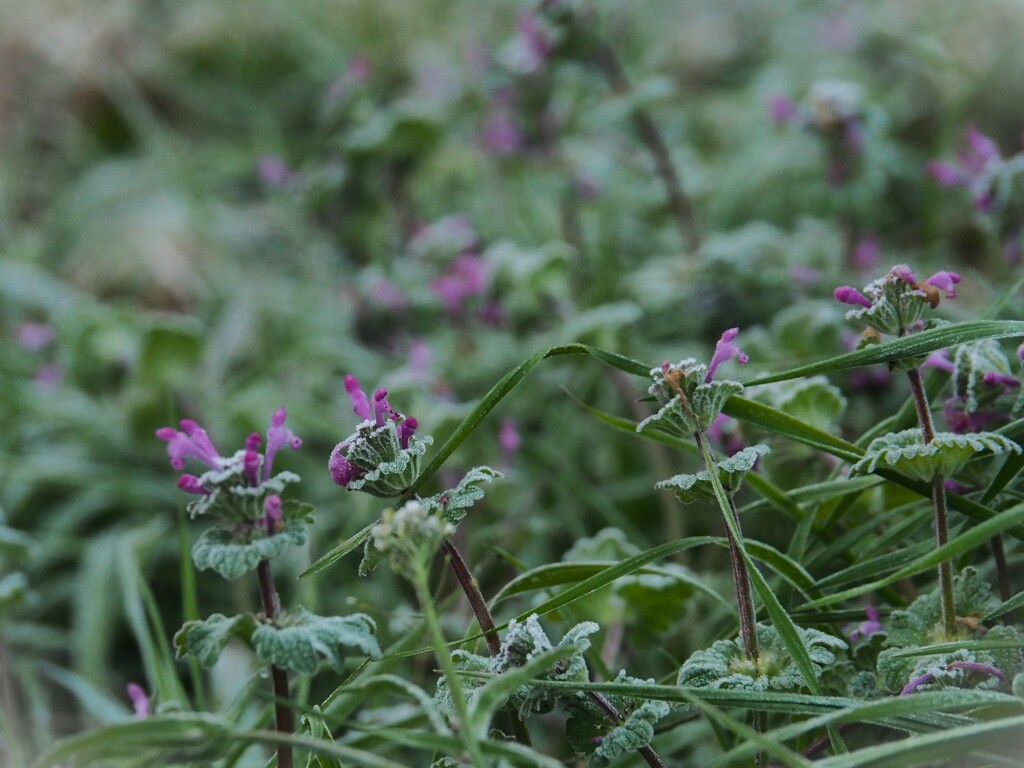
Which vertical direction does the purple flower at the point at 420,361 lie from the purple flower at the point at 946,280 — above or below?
above

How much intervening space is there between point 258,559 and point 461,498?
14cm

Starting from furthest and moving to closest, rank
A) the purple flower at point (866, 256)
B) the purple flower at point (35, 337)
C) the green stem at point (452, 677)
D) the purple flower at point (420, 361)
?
the purple flower at point (35, 337) → the purple flower at point (866, 256) → the purple flower at point (420, 361) → the green stem at point (452, 677)

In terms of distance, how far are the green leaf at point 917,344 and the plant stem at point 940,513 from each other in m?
0.02

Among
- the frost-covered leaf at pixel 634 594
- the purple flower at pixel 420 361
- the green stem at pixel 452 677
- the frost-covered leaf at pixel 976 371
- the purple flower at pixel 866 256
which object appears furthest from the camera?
the purple flower at pixel 866 256

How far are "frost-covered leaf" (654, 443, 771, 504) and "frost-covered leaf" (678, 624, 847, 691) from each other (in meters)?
0.11

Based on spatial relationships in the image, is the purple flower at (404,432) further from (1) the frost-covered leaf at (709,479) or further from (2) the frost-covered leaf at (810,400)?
(2) the frost-covered leaf at (810,400)

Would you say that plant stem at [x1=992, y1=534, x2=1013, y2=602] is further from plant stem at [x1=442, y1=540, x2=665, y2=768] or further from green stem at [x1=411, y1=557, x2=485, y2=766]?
green stem at [x1=411, y1=557, x2=485, y2=766]

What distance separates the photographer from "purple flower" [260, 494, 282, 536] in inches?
23.7

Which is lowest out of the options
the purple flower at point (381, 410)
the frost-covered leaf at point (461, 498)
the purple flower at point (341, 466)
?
the frost-covered leaf at point (461, 498)

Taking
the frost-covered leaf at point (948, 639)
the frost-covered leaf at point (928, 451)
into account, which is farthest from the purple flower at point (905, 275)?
the frost-covered leaf at point (948, 639)

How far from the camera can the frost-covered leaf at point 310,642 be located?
1.87ft

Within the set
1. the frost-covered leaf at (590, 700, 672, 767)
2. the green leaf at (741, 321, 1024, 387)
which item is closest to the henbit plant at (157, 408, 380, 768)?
the frost-covered leaf at (590, 700, 672, 767)

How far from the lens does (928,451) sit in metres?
0.64

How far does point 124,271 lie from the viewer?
7.80 ft
